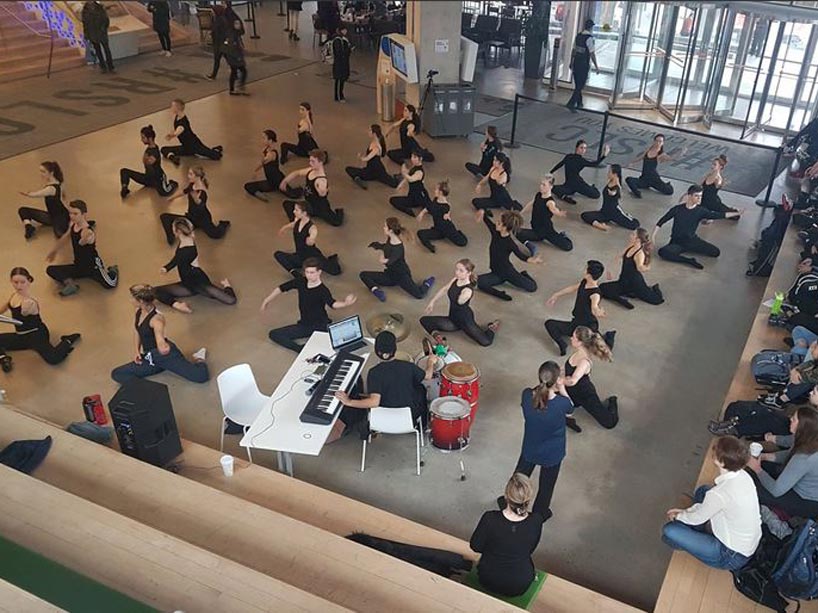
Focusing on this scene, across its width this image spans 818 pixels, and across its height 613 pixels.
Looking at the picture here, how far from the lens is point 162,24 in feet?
60.5

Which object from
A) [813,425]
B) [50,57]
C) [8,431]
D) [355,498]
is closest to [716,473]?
[813,425]

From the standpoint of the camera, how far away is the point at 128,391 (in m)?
5.98

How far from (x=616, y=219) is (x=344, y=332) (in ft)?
18.0

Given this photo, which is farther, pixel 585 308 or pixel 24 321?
pixel 585 308

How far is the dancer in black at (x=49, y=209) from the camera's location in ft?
30.7

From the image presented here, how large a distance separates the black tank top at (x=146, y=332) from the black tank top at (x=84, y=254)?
7.08 feet

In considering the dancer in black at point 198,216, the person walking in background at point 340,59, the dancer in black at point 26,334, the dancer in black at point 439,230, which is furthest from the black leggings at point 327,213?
the person walking in background at point 340,59

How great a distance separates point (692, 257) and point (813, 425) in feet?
17.1

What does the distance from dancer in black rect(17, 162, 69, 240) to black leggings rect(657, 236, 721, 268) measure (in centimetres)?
802

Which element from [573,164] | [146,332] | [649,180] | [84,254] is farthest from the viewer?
[649,180]

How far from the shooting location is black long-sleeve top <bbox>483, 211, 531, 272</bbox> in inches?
343

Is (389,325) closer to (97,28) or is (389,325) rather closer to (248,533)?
(248,533)

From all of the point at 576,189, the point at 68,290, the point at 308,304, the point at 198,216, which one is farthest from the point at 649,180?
the point at 68,290

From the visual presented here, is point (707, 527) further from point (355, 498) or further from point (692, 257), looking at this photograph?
point (692, 257)
